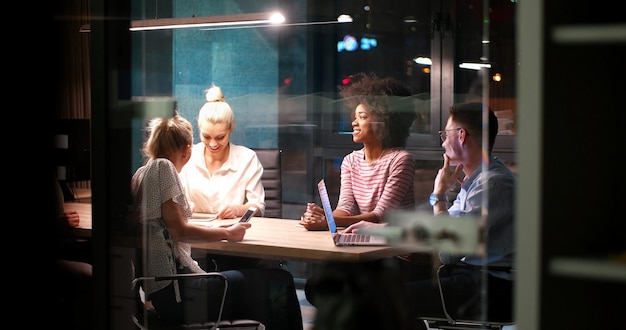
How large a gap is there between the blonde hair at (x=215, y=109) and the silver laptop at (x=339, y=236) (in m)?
0.44

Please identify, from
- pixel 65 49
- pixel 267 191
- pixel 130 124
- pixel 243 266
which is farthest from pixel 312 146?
pixel 65 49

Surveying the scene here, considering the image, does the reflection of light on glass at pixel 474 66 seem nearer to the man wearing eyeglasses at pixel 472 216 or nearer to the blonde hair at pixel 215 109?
the man wearing eyeglasses at pixel 472 216

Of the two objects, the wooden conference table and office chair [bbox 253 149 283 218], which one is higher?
office chair [bbox 253 149 283 218]

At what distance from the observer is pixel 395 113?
314 cm

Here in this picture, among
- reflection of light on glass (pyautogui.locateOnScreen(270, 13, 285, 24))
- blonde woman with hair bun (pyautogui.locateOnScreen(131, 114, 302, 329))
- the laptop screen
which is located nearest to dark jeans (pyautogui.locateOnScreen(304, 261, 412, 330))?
blonde woman with hair bun (pyautogui.locateOnScreen(131, 114, 302, 329))

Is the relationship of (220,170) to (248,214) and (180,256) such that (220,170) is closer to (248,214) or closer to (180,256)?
(248,214)

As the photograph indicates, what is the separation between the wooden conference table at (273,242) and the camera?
Result: 294 centimetres

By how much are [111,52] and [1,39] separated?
388 mm

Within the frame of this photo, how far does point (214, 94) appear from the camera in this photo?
10.6ft

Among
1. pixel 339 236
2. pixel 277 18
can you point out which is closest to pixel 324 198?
pixel 339 236

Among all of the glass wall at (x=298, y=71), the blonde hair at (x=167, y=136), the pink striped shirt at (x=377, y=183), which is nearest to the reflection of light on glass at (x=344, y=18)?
the glass wall at (x=298, y=71)

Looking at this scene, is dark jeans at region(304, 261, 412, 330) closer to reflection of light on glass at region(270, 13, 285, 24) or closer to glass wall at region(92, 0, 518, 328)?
glass wall at region(92, 0, 518, 328)

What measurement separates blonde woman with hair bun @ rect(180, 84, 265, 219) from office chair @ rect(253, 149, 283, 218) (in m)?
0.02

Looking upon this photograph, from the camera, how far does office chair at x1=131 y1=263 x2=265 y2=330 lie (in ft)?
9.64
